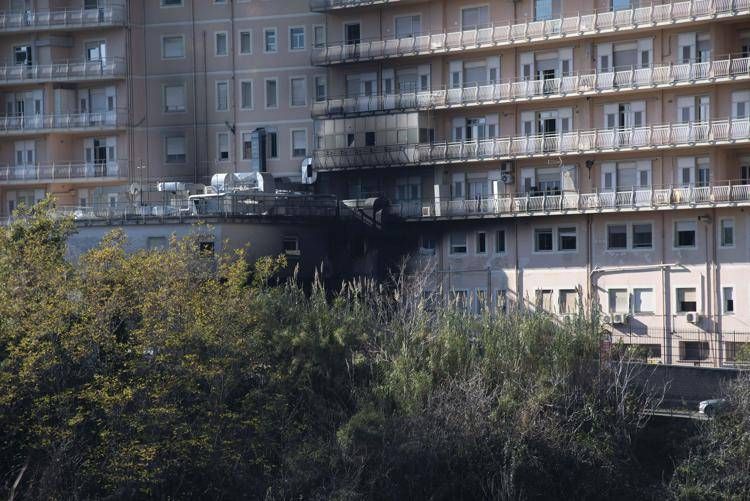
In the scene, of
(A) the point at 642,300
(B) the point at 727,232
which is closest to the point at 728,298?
(B) the point at 727,232

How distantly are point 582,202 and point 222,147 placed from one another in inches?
798

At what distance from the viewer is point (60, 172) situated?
85.9 meters

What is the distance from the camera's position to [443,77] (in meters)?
77.9

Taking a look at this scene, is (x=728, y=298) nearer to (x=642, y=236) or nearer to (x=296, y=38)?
(x=642, y=236)

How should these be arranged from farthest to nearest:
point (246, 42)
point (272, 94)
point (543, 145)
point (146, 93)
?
point (146, 93) → point (246, 42) → point (272, 94) → point (543, 145)

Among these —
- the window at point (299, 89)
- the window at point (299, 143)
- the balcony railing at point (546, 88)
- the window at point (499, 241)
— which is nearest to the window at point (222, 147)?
the window at point (299, 143)

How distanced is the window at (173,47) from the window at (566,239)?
74.4ft

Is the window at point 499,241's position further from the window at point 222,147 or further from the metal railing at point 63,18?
the metal railing at point 63,18

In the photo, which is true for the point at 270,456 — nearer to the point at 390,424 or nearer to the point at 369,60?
the point at 390,424

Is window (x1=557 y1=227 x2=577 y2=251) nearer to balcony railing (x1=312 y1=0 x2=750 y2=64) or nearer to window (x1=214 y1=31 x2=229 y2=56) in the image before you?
balcony railing (x1=312 y1=0 x2=750 y2=64)

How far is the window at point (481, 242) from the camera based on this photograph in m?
76.4

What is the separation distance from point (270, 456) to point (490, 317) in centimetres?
1062

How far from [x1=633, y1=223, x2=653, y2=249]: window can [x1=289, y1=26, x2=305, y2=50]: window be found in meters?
20.0

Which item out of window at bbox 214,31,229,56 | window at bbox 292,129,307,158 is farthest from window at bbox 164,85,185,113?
window at bbox 292,129,307,158
